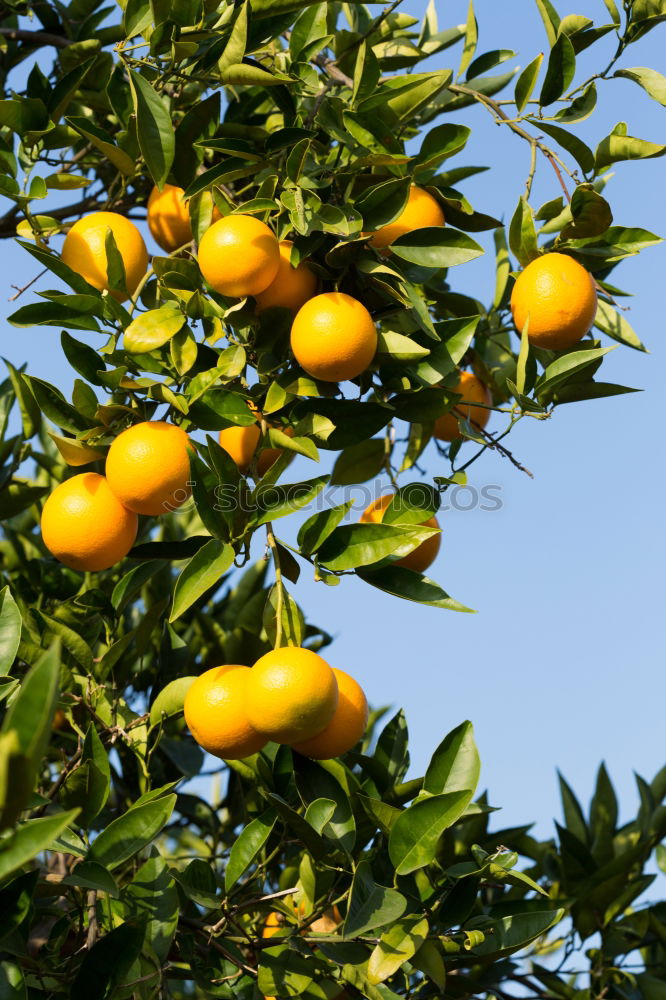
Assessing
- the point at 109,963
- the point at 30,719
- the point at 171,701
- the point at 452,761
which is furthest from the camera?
the point at 171,701

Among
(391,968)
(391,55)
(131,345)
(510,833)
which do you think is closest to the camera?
(391,968)

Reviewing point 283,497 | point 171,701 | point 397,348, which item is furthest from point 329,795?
point 397,348

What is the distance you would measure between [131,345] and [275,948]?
3.19ft

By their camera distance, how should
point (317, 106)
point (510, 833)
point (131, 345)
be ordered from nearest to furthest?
point (131, 345), point (317, 106), point (510, 833)

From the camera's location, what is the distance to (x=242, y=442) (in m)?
1.80

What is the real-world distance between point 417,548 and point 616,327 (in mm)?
574

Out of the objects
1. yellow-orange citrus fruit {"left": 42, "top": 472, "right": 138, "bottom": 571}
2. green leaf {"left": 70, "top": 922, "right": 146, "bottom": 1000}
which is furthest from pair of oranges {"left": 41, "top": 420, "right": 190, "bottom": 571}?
green leaf {"left": 70, "top": 922, "right": 146, "bottom": 1000}

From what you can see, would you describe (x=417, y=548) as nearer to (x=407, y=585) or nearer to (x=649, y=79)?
(x=407, y=585)

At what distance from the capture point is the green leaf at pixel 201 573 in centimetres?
145

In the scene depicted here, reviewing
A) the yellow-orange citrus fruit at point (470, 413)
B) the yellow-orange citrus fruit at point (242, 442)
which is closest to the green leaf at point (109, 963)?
the yellow-orange citrus fruit at point (242, 442)

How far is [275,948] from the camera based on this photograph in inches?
65.6

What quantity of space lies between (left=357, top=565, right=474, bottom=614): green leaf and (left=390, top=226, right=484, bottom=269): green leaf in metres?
0.50

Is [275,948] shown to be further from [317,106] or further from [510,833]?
[317,106]

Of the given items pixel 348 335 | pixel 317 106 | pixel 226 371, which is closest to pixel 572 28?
pixel 317 106
